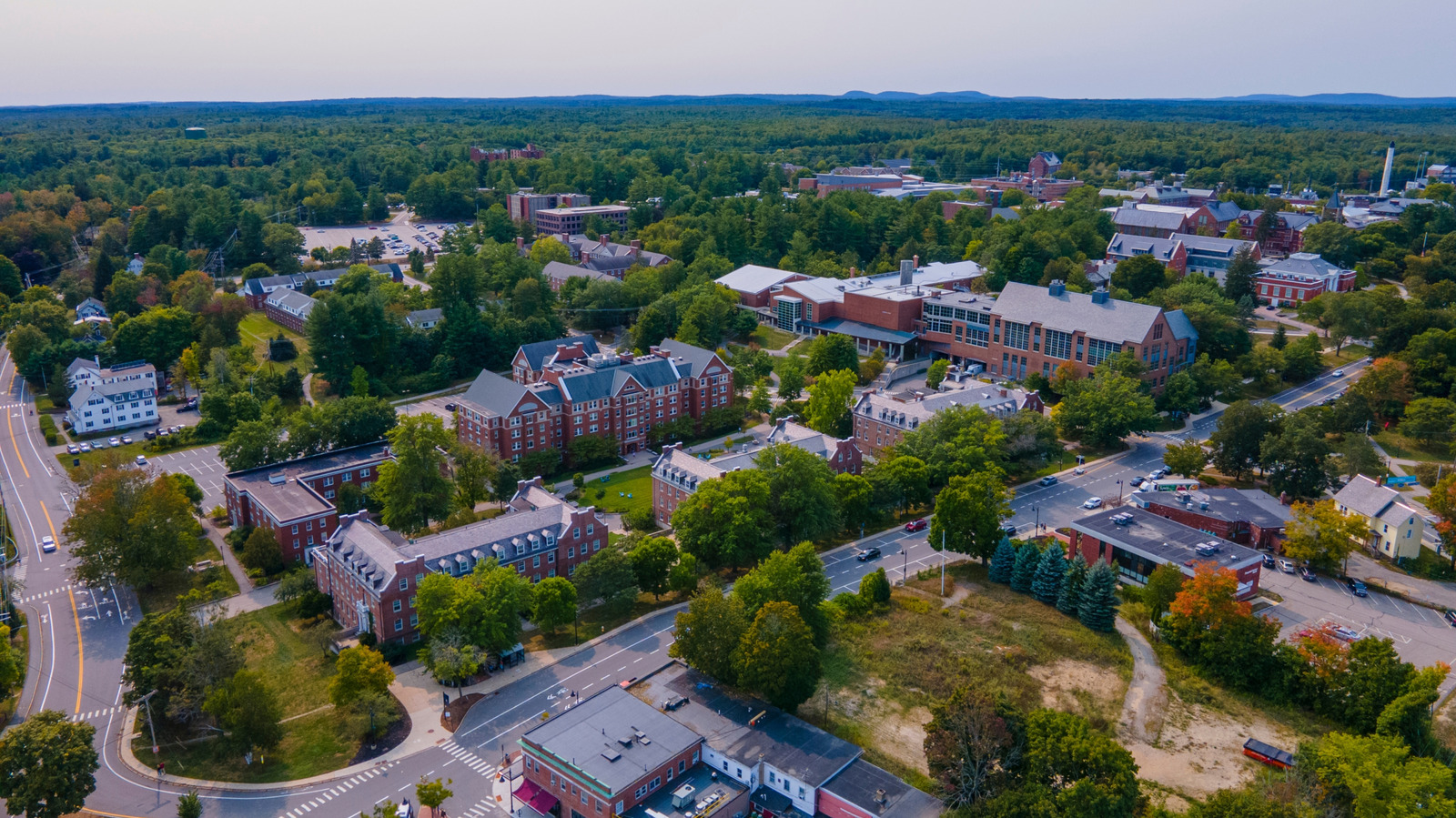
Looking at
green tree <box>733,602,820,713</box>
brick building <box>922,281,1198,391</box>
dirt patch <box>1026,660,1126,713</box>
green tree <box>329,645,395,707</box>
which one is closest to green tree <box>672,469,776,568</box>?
green tree <box>733,602,820,713</box>

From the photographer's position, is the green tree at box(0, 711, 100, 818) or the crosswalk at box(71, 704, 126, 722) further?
the crosswalk at box(71, 704, 126, 722)

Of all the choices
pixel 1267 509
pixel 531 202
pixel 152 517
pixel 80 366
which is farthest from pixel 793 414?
pixel 531 202

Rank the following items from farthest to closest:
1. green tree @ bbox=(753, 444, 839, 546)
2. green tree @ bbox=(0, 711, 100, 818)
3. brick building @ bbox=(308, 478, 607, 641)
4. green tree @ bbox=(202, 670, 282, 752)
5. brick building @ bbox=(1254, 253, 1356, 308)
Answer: brick building @ bbox=(1254, 253, 1356, 308) < green tree @ bbox=(753, 444, 839, 546) < brick building @ bbox=(308, 478, 607, 641) < green tree @ bbox=(202, 670, 282, 752) < green tree @ bbox=(0, 711, 100, 818)

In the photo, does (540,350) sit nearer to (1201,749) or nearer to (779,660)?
(779,660)

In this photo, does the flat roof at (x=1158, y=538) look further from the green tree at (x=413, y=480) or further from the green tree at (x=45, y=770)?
the green tree at (x=45, y=770)

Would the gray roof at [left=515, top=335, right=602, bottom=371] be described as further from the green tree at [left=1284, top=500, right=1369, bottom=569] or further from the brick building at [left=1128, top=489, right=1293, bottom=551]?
the green tree at [left=1284, top=500, right=1369, bottom=569]

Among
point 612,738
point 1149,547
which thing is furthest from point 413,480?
point 1149,547

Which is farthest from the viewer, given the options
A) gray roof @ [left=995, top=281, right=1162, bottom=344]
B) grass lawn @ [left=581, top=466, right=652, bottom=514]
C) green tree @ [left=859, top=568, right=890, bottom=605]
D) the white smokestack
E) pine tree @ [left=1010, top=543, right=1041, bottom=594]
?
the white smokestack

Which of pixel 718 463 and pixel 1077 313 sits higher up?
pixel 1077 313
